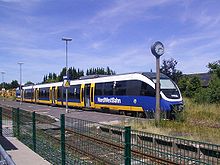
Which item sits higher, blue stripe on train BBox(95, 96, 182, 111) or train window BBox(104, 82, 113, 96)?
train window BBox(104, 82, 113, 96)

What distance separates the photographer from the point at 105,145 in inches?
252

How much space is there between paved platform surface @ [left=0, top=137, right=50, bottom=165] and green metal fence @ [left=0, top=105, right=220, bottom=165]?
20cm

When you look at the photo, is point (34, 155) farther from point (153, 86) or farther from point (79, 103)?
point (79, 103)

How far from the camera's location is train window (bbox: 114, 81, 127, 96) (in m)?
27.1

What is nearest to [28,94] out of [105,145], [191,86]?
[191,86]

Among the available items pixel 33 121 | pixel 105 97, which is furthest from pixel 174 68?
pixel 33 121

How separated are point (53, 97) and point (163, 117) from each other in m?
25.7

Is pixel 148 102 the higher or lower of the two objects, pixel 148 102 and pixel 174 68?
the lower

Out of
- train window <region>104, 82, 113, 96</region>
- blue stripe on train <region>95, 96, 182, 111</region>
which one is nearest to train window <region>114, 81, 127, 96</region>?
blue stripe on train <region>95, 96, 182, 111</region>

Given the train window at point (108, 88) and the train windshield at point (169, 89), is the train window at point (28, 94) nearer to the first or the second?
the train window at point (108, 88)

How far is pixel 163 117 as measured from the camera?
21.5 meters

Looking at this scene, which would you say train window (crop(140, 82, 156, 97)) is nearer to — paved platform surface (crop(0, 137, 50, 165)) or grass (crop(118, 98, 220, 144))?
grass (crop(118, 98, 220, 144))

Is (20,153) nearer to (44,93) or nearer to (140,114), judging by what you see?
(140,114)

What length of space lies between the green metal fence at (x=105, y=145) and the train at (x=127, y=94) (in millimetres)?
13378
